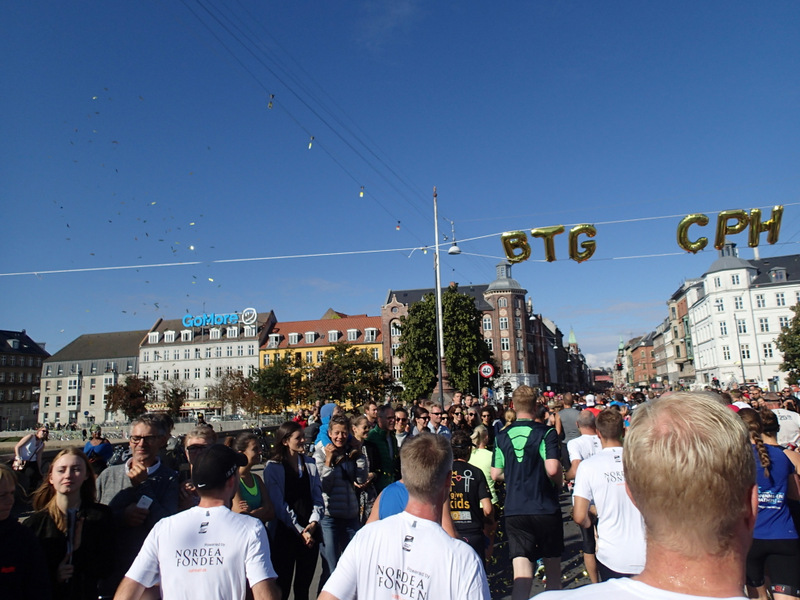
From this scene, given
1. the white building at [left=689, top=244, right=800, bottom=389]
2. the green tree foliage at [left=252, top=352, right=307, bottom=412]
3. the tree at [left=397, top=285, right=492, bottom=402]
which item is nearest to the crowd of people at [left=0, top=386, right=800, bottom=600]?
the tree at [left=397, top=285, right=492, bottom=402]

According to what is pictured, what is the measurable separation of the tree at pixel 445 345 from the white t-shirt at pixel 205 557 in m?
33.1

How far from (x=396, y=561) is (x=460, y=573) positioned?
0.30 meters

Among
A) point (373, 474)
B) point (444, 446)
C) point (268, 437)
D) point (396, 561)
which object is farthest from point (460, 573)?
point (268, 437)

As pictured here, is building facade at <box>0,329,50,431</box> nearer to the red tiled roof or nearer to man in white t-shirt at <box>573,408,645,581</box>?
the red tiled roof

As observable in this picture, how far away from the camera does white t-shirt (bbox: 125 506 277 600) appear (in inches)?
116

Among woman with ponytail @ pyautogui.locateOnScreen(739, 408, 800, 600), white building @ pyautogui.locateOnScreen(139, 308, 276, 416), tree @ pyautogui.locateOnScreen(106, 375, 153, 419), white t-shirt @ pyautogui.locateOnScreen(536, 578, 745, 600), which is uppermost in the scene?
white building @ pyautogui.locateOnScreen(139, 308, 276, 416)

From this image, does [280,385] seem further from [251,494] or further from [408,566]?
[408,566]

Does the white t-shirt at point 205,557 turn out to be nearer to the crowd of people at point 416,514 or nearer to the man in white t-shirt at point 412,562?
the crowd of people at point 416,514

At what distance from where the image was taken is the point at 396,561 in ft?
8.64

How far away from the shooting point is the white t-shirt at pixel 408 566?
8.35 feet

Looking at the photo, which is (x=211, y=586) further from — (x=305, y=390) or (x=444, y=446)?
(x=305, y=390)

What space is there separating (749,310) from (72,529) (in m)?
81.6

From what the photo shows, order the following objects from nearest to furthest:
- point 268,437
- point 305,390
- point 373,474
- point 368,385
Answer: point 373,474
point 268,437
point 368,385
point 305,390

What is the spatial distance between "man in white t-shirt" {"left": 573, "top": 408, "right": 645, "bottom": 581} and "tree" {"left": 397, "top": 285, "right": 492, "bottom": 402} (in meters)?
30.9
